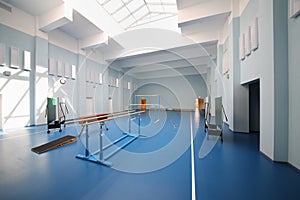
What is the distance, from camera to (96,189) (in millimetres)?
1505

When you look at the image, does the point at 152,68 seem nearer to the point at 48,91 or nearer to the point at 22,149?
the point at 48,91

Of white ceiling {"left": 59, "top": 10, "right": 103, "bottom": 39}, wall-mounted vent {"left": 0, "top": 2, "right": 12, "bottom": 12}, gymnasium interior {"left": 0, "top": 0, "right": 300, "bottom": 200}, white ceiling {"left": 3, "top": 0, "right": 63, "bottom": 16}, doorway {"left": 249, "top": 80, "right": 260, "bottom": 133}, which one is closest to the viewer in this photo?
gymnasium interior {"left": 0, "top": 0, "right": 300, "bottom": 200}

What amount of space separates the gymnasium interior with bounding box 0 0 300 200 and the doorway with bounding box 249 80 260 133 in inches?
1.2

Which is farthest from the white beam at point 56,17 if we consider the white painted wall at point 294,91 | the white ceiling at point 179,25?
the white painted wall at point 294,91

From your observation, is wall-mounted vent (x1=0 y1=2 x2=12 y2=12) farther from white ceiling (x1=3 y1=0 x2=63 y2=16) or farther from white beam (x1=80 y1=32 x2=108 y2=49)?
white beam (x1=80 y1=32 x2=108 y2=49)

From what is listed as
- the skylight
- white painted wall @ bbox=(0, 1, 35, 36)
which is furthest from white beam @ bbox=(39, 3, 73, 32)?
the skylight

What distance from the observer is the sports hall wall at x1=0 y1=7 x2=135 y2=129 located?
467 cm

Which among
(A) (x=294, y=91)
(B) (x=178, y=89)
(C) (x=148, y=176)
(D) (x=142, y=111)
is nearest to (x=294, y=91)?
(A) (x=294, y=91)

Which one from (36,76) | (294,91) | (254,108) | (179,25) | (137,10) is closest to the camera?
(294,91)

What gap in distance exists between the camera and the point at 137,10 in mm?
7801

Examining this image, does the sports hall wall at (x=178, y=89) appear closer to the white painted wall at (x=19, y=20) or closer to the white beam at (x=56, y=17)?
the white beam at (x=56, y=17)

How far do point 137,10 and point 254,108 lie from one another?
8004 millimetres

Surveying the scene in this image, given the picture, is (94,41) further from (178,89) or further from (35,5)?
(178,89)

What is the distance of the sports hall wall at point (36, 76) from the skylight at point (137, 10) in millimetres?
2862
